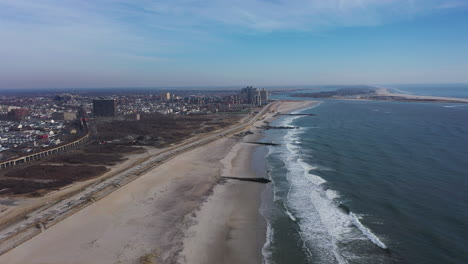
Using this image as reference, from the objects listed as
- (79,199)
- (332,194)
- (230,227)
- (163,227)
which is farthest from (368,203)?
(79,199)

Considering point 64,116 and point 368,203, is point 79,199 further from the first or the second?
point 64,116

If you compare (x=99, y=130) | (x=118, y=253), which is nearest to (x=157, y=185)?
(x=118, y=253)

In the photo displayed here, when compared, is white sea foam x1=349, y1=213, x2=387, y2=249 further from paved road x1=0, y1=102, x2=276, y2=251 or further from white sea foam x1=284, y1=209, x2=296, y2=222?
paved road x1=0, y1=102, x2=276, y2=251

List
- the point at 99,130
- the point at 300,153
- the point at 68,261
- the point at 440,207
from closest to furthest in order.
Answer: the point at 68,261
the point at 440,207
the point at 300,153
the point at 99,130

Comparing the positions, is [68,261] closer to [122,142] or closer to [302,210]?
[302,210]

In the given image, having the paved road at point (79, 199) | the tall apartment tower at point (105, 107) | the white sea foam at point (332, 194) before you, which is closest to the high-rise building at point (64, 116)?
the tall apartment tower at point (105, 107)

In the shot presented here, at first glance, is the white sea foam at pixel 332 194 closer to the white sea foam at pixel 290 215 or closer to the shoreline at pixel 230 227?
the white sea foam at pixel 290 215
